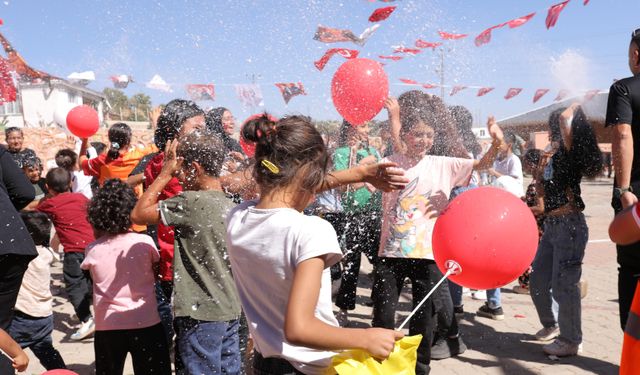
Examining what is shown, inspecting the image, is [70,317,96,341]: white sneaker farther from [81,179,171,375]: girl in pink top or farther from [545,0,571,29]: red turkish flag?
[545,0,571,29]: red turkish flag

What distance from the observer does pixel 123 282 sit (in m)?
3.11

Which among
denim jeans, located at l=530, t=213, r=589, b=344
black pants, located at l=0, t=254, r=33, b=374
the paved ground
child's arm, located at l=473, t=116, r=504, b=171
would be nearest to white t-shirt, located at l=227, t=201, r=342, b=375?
black pants, located at l=0, t=254, r=33, b=374

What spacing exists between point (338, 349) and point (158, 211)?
154 cm

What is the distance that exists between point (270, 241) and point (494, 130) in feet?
6.98

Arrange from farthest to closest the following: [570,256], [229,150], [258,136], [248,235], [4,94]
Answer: [4,94], [229,150], [570,256], [258,136], [248,235]

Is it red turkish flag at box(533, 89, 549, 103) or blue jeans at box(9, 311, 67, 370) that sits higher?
red turkish flag at box(533, 89, 549, 103)

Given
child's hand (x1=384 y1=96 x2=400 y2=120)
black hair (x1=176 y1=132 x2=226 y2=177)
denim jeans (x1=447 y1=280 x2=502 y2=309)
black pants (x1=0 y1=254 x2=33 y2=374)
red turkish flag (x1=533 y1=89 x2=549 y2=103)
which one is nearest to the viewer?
black pants (x1=0 y1=254 x2=33 y2=374)

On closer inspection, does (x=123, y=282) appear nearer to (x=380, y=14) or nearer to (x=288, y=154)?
(x=288, y=154)

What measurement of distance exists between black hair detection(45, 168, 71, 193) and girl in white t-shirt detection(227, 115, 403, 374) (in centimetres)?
353

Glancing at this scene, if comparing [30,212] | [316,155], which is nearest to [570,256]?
[316,155]

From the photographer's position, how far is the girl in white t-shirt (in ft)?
5.13

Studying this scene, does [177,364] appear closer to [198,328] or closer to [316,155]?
[198,328]

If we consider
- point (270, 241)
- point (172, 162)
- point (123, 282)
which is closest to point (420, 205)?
point (172, 162)

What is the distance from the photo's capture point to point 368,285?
670 cm
